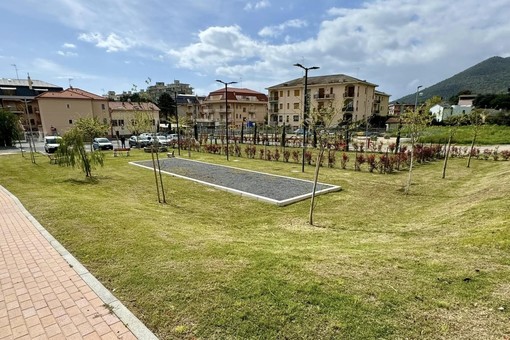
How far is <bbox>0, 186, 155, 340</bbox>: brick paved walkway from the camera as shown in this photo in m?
3.28

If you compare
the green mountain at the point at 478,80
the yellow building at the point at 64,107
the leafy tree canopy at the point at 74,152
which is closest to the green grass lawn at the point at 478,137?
the leafy tree canopy at the point at 74,152

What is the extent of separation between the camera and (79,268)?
4.67m

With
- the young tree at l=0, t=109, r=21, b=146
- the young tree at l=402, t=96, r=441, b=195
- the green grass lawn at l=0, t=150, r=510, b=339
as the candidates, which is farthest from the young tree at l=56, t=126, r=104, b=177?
the young tree at l=0, t=109, r=21, b=146

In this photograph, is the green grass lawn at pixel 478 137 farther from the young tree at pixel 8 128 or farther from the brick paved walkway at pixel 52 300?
the young tree at pixel 8 128

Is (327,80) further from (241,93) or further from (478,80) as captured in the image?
(478,80)

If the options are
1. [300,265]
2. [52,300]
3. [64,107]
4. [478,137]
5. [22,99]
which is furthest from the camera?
[22,99]

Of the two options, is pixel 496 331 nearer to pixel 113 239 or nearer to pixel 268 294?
pixel 268 294

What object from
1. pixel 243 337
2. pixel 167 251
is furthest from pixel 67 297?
pixel 243 337

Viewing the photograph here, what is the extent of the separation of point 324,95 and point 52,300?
195 feet

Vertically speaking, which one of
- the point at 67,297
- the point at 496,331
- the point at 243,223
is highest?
the point at 496,331

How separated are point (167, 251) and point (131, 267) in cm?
69

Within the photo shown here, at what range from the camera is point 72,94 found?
4925 centimetres

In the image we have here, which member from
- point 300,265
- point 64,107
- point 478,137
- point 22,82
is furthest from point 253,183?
point 22,82

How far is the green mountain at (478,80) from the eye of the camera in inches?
5153
